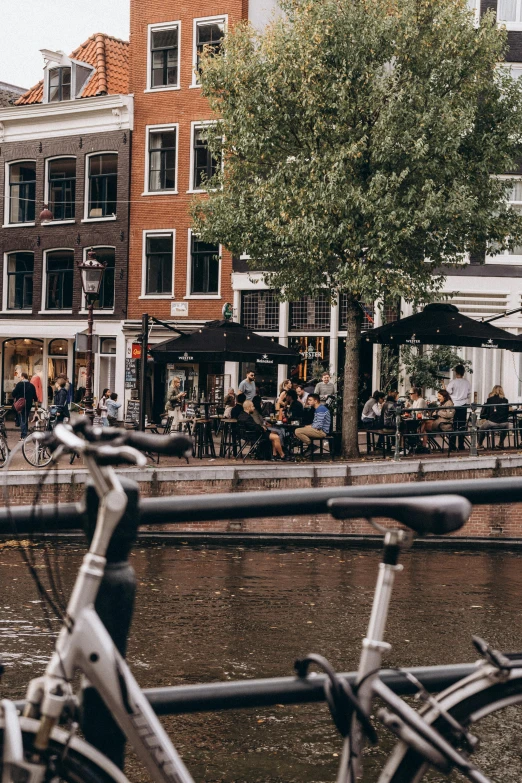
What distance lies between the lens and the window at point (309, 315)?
29.8m

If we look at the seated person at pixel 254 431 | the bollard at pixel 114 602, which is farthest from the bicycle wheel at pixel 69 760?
the seated person at pixel 254 431

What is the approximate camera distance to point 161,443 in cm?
184

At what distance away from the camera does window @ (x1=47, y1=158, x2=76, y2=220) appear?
34375 millimetres

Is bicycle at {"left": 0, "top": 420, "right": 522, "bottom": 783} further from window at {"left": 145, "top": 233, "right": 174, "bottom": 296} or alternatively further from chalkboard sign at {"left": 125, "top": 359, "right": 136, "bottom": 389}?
window at {"left": 145, "top": 233, "right": 174, "bottom": 296}

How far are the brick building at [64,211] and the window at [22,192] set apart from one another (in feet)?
0.11

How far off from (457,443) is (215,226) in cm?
707

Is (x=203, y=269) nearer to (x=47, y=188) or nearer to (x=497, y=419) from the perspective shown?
(x=47, y=188)

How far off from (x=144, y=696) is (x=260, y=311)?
2892cm

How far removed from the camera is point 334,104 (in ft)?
68.6

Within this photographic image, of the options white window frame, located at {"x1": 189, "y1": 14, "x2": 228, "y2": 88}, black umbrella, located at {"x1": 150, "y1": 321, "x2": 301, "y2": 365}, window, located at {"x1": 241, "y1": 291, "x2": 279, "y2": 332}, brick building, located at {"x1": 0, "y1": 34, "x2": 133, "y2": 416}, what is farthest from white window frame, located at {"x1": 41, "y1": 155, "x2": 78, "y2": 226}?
black umbrella, located at {"x1": 150, "y1": 321, "x2": 301, "y2": 365}

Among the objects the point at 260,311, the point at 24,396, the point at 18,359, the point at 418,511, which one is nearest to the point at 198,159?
the point at 260,311

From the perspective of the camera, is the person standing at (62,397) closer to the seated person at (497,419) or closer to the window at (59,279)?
the window at (59,279)

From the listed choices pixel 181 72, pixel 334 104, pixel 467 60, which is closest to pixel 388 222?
pixel 334 104

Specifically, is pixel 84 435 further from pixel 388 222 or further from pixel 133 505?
pixel 388 222
